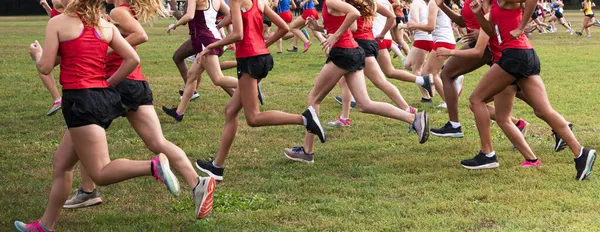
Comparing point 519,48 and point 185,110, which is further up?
point 519,48

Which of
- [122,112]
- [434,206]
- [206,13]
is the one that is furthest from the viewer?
[206,13]

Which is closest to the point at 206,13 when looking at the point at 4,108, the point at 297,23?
the point at 297,23

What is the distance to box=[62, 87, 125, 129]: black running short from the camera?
19.6 feet

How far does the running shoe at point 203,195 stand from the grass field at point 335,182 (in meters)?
0.35

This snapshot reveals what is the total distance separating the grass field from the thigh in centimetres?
71

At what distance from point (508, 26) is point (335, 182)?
2073 millimetres

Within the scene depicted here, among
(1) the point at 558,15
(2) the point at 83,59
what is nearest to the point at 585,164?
(2) the point at 83,59

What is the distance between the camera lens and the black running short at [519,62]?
7.85 metres

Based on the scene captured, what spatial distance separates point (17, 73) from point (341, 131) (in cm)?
1035

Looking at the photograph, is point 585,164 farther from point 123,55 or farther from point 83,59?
point 83,59

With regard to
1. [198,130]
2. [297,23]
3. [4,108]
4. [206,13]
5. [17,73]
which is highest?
[297,23]

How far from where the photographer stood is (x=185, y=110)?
13.2m

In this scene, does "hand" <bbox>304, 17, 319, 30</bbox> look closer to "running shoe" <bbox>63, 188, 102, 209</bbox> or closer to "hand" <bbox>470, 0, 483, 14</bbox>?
"hand" <bbox>470, 0, 483, 14</bbox>

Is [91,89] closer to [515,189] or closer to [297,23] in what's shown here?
[515,189]
